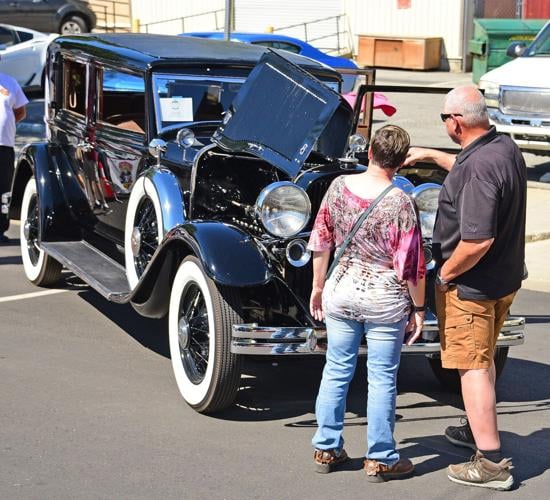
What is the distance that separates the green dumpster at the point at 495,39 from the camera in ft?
68.0

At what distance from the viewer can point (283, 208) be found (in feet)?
19.2

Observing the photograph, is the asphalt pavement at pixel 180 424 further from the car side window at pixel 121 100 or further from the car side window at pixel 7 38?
the car side window at pixel 7 38

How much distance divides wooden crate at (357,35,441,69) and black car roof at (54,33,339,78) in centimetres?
1658

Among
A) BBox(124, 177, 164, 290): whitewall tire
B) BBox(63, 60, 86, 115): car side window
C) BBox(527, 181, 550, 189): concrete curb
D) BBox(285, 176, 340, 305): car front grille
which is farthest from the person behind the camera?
BBox(527, 181, 550, 189): concrete curb

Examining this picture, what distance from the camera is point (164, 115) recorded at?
7129mm

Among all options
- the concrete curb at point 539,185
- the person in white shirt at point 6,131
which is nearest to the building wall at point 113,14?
the concrete curb at point 539,185

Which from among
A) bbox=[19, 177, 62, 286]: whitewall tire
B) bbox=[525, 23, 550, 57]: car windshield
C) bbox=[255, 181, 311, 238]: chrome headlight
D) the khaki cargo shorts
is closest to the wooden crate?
bbox=[525, 23, 550, 57]: car windshield

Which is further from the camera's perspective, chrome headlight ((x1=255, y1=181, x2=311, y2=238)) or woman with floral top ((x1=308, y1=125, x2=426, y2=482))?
chrome headlight ((x1=255, y1=181, x2=311, y2=238))

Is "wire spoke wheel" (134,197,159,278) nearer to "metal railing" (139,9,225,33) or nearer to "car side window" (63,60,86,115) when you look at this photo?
"car side window" (63,60,86,115)

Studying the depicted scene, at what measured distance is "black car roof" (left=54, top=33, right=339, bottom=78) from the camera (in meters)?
7.22

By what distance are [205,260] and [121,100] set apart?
2377 millimetres

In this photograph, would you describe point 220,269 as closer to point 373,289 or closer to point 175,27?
point 373,289

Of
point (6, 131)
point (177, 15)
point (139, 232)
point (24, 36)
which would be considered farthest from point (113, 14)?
point (139, 232)

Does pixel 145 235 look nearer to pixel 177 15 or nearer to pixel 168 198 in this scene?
pixel 168 198
